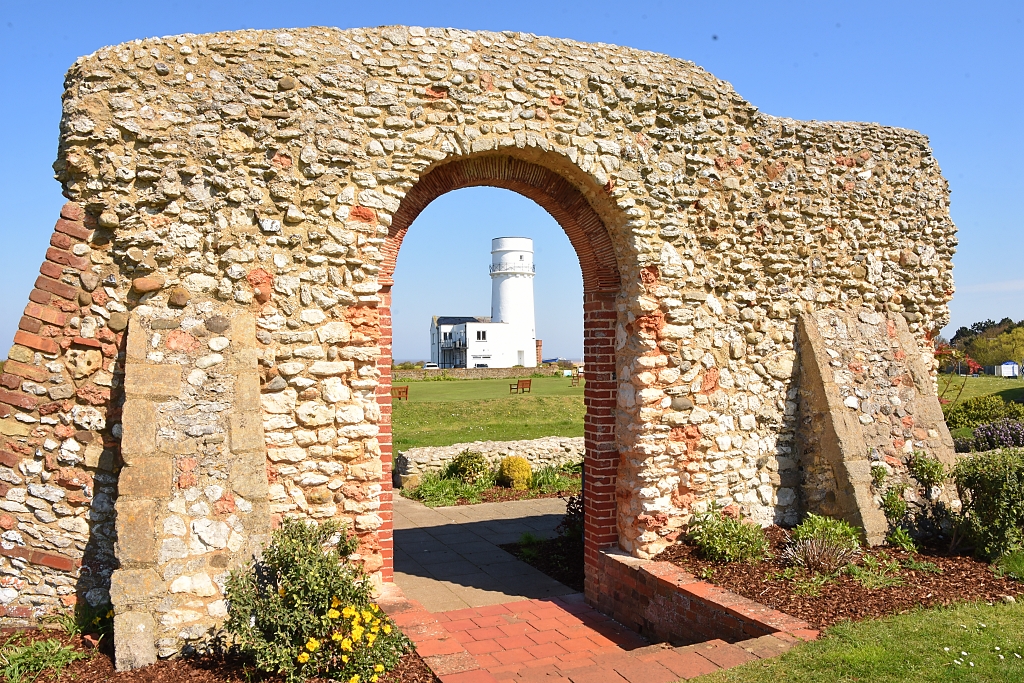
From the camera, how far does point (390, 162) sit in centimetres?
582

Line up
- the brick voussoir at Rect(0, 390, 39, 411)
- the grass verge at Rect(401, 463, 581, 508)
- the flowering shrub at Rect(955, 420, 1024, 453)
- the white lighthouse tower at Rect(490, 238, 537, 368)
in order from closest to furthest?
the brick voussoir at Rect(0, 390, 39, 411), the grass verge at Rect(401, 463, 581, 508), the flowering shrub at Rect(955, 420, 1024, 453), the white lighthouse tower at Rect(490, 238, 537, 368)

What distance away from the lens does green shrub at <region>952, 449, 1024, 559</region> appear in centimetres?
615

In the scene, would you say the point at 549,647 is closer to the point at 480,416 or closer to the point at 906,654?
the point at 906,654

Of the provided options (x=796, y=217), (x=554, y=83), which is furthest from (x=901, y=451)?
(x=554, y=83)

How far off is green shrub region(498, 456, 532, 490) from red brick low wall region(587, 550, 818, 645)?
495 centimetres

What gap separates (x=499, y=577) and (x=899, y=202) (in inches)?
221

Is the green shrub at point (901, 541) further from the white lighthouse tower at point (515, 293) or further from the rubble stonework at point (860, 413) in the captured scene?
the white lighthouse tower at point (515, 293)

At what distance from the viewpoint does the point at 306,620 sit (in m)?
4.57

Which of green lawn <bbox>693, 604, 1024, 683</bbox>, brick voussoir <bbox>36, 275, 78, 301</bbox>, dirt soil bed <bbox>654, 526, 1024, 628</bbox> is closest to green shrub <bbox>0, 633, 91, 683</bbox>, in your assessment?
brick voussoir <bbox>36, 275, 78, 301</bbox>

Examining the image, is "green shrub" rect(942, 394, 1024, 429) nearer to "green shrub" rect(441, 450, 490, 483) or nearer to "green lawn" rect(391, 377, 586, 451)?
"green lawn" rect(391, 377, 586, 451)

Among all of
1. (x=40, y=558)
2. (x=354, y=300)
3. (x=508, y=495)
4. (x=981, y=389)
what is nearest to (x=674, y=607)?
(x=354, y=300)

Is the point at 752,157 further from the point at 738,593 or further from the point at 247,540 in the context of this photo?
the point at 247,540

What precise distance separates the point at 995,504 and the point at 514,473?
6949 millimetres

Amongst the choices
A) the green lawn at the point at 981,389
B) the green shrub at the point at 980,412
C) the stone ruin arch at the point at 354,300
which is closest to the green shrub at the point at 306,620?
the stone ruin arch at the point at 354,300
